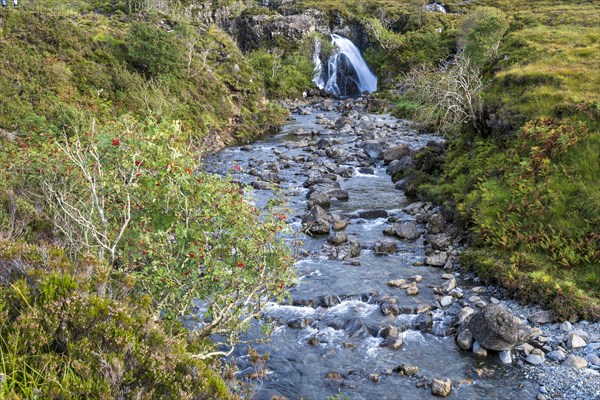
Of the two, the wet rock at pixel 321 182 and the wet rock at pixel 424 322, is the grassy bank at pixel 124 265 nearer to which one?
the wet rock at pixel 424 322

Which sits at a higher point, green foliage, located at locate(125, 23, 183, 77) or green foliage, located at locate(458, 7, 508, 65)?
green foliage, located at locate(458, 7, 508, 65)

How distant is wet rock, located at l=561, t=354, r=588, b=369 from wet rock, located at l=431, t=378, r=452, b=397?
11.8ft

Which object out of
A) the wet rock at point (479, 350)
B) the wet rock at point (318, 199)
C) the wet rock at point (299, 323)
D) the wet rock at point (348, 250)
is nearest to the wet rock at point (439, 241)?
the wet rock at point (348, 250)

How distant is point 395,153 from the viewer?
38.2m

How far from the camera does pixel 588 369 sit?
13.7 meters

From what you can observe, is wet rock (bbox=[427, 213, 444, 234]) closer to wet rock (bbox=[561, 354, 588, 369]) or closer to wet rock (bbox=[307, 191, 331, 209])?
wet rock (bbox=[307, 191, 331, 209])

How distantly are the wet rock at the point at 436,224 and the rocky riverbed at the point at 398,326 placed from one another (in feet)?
0.17

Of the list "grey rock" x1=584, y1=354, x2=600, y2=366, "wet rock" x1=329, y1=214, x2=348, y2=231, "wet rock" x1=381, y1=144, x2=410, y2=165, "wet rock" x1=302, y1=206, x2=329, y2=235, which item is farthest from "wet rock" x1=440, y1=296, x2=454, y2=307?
"wet rock" x1=381, y1=144, x2=410, y2=165

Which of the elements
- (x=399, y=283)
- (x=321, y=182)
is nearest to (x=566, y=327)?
(x=399, y=283)

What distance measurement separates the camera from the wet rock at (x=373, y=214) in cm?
2758

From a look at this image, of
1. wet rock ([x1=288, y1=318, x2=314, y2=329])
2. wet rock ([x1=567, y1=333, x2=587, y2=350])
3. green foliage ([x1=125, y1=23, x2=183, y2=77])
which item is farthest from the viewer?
green foliage ([x1=125, y1=23, x2=183, y2=77])

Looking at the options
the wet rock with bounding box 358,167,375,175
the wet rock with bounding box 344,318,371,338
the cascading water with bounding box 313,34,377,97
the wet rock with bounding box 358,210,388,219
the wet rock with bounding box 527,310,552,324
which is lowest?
the wet rock with bounding box 344,318,371,338

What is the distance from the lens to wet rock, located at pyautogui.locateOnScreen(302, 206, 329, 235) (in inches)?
1004

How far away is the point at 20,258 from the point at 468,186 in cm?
2281
